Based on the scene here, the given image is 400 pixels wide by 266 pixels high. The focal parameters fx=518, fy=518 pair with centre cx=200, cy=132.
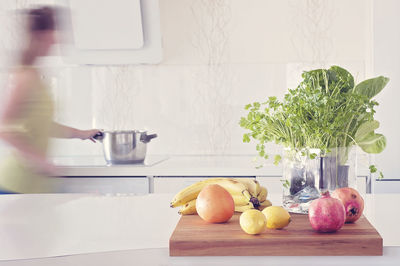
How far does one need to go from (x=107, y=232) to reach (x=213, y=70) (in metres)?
2.20

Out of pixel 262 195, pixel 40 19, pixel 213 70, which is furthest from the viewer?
pixel 213 70

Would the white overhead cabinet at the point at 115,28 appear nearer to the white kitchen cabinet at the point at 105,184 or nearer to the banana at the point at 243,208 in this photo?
the white kitchen cabinet at the point at 105,184

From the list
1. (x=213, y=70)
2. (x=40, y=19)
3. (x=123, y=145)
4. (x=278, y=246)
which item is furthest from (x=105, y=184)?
(x=278, y=246)

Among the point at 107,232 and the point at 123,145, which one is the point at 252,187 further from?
the point at 123,145

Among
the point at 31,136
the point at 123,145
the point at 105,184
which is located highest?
the point at 31,136

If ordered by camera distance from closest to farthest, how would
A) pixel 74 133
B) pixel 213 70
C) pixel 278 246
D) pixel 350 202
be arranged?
pixel 278 246
pixel 350 202
pixel 74 133
pixel 213 70

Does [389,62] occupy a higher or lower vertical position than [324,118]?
higher

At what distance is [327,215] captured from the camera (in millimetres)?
1128

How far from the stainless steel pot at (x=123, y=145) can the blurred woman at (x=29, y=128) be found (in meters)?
0.38

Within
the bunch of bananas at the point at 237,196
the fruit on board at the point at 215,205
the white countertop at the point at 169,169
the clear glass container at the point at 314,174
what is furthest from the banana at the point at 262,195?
the white countertop at the point at 169,169

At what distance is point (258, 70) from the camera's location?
329cm

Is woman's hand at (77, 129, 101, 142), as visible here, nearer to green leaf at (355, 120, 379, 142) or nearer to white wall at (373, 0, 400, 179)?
white wall at (373, 0, 400, 179)

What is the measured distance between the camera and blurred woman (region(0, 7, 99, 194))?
2.34m

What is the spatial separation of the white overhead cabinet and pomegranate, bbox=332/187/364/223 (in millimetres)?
2021
